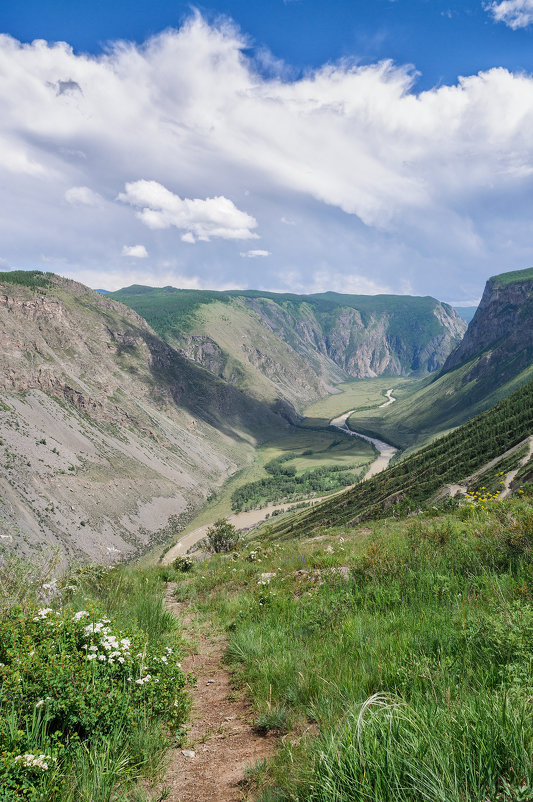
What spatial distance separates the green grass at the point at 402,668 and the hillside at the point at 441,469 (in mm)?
54534

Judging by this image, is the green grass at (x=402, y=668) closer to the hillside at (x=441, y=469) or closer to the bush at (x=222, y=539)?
the bush at (x=222, y=539)

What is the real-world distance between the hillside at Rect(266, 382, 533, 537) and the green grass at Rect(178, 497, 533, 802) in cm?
5453

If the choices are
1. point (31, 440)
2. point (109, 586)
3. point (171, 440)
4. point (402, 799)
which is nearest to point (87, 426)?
point (31, 440)

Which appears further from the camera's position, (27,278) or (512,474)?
(27,278)

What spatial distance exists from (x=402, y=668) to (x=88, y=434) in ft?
444

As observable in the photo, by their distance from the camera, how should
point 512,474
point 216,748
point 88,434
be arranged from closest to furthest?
point 216,748, point 512,474, point 88,434

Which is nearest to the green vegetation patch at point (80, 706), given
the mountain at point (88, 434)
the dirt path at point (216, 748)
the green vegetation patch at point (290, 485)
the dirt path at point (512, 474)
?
the dirt path at point (216, 748)

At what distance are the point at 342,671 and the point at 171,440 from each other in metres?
166

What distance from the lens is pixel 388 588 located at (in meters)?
6.65

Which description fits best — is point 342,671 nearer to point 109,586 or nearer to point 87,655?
point 87,655

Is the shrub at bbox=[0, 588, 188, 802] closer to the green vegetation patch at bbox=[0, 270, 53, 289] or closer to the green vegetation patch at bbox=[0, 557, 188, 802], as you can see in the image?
the green vegetation patch at bbox=[0, 557, 188, 802]

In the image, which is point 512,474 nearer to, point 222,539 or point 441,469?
point 441,469

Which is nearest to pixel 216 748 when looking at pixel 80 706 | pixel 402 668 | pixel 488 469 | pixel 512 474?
pixel 80 706

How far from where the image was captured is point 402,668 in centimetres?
A: 359
